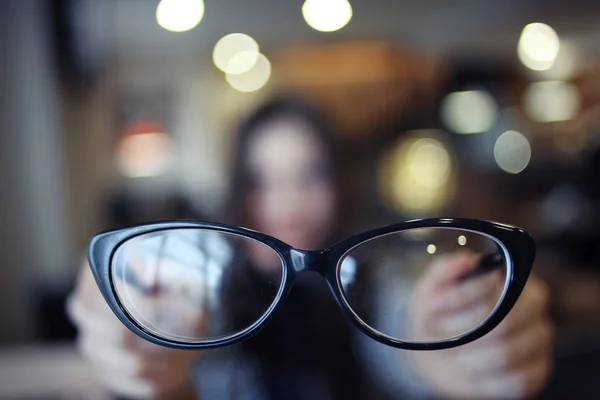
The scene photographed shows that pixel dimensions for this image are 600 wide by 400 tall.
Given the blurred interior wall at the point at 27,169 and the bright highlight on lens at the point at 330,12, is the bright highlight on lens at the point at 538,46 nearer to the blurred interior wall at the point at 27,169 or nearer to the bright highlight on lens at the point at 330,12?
the bright highlight on lens at the point at 330,12

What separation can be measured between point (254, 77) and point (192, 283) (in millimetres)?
1822

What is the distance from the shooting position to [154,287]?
0.75ft

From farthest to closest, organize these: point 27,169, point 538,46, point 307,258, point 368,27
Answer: point 368,27 → point 538,46 → point 27,169 → point 307,258

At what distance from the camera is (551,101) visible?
1492 mm

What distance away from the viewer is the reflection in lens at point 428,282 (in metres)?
0.19

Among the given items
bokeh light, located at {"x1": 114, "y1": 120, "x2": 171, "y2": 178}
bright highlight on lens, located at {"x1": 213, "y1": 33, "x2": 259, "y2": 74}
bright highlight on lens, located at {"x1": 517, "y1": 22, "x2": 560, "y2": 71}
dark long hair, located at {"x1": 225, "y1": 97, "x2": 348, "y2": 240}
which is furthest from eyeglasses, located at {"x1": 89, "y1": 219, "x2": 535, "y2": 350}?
bokeh light, located at {"x1": 114, "y1": 120, "x2": 171, "y2": 178}

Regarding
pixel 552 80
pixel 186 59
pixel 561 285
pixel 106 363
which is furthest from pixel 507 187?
pixel 106 363

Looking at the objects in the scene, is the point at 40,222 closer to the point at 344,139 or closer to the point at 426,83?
the point at 344,139

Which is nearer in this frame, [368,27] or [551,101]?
[551,101]

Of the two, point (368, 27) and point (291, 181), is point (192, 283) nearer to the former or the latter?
point (291, 181)

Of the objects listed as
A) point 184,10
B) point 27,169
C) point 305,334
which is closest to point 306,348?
point 305,334

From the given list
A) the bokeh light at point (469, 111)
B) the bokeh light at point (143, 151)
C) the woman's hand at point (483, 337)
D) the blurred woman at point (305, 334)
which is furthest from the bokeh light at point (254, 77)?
the woman's hand at point (483, 337)

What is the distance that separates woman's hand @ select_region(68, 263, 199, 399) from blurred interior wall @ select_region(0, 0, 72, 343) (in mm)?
635

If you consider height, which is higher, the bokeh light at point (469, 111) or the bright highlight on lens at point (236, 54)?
the bright highlight on lens at point (236, 54)
